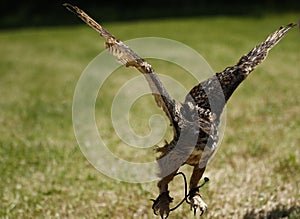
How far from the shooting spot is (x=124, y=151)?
255 inches

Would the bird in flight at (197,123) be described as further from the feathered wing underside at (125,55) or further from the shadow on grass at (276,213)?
the shadow on grass at (276,213)

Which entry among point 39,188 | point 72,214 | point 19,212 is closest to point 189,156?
point 72,214

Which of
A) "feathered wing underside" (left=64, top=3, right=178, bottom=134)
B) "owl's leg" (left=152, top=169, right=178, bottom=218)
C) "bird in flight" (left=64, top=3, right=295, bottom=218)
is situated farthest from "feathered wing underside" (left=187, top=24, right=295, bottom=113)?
"owl's leg" (left=152, top=169, right=178, bottom=218)

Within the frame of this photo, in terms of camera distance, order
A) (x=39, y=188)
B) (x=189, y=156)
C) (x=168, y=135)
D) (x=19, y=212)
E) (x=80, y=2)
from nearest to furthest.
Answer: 1. (x=189, y=156)
2. (x=19, y=212)
3. (x=39, y=188)
4. (x=168, y=135)
5. (x=80, y=2)

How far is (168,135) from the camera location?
7.09 meters

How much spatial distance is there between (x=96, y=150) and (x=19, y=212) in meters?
1.97

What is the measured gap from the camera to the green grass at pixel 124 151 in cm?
470

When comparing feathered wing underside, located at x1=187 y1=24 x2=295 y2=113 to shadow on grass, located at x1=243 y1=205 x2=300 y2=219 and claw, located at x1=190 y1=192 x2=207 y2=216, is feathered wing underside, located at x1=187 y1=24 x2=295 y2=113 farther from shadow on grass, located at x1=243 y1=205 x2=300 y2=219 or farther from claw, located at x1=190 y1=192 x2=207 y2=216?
shadow on grass, located at x1=243 y1=205 x2=300 y2=219

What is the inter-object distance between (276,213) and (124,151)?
2.58 m

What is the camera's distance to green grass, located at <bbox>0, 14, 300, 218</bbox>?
4.70 metres

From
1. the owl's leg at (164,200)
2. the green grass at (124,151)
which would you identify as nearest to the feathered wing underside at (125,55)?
the owl's leg at (164,200)

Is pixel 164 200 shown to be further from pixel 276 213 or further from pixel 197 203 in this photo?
pixel 276 213

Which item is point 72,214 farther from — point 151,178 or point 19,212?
point 151,178

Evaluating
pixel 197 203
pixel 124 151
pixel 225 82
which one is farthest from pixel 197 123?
pixel 124 151
